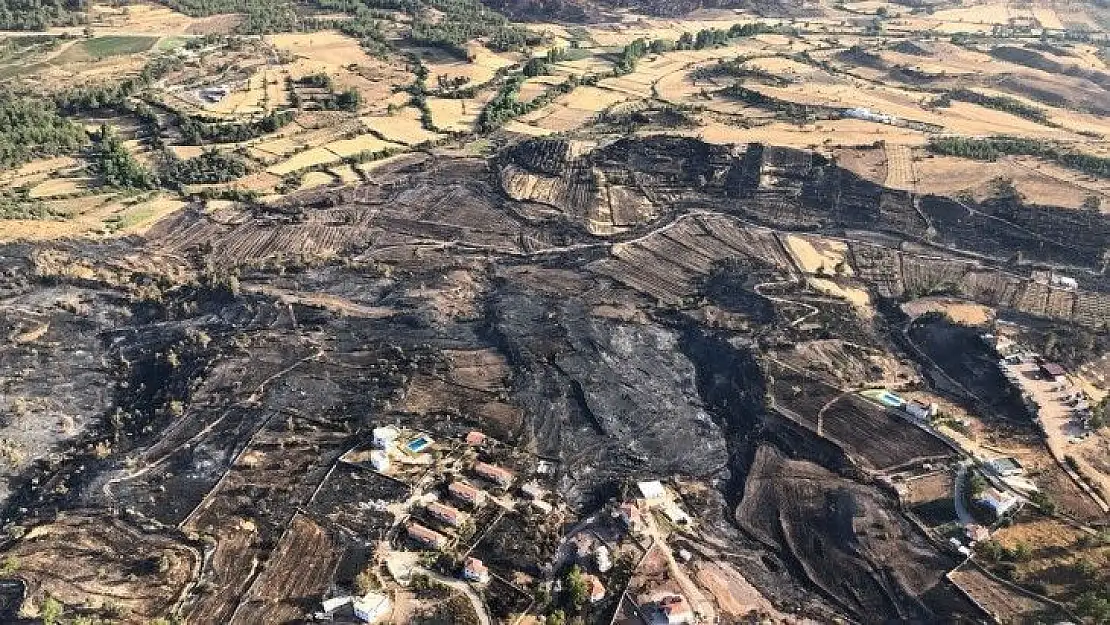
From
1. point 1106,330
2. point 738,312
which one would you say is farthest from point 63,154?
point 1106,330

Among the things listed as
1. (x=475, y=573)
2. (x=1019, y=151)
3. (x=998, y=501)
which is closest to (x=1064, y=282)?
(x=1019, y=151)

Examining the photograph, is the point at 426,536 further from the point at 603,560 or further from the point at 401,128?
the point at 401,128

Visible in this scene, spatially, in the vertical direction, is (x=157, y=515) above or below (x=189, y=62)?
below

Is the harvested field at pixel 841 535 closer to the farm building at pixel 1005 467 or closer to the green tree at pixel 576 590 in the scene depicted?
the farm building at pixel 1005 467

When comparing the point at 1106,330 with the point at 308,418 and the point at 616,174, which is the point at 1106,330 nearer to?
the point at 616,174

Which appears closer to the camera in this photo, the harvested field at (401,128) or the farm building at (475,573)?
the farm building at (475,573)

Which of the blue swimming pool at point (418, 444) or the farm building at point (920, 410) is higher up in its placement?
the farm building at point (920, 410)

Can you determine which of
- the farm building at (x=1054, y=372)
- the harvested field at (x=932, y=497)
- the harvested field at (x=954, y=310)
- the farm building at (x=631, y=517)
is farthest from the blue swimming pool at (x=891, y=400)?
the farm building at (x=631, y=517)
